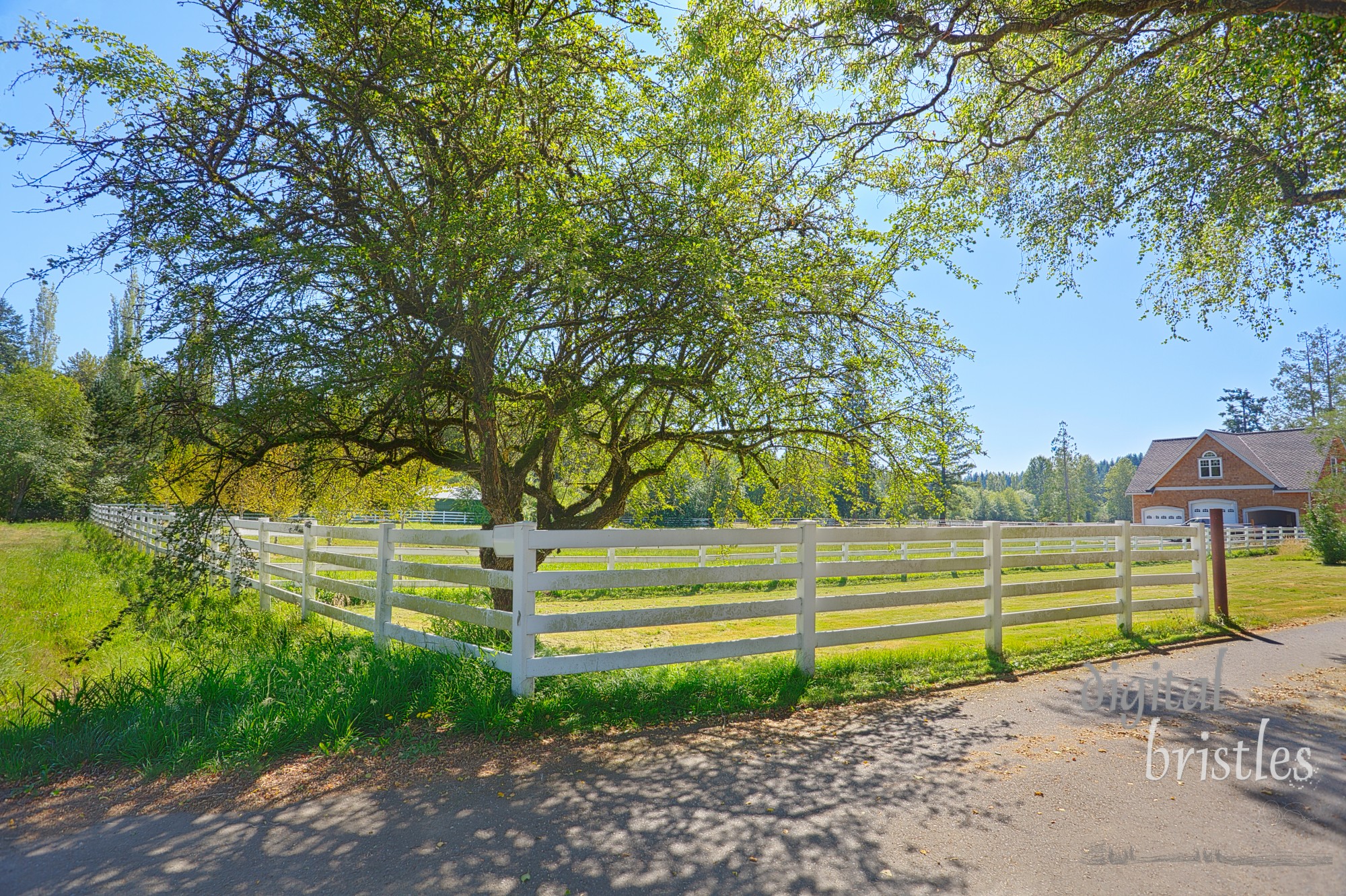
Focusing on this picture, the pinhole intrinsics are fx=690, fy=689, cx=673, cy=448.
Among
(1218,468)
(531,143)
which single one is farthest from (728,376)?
(1218,468)

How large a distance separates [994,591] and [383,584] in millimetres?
6317

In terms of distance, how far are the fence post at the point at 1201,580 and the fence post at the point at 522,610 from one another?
9377mm

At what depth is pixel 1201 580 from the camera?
948 centimetres

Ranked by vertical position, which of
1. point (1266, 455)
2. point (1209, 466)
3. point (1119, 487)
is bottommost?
point (1119, 487)

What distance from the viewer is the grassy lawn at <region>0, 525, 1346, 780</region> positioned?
4457 millimetres

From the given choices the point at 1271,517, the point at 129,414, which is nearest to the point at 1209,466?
the point at 1271,517

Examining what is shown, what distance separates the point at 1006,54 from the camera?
8266 mm

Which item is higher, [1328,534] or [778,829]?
[1328,534]

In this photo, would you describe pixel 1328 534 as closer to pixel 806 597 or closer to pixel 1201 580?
pixel 1201 580

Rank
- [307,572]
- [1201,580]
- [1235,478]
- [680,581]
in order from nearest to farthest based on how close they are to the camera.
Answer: [680,581]
[307,572]
[1201,580]
[1235,478]

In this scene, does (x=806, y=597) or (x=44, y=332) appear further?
(x=44, y=332)

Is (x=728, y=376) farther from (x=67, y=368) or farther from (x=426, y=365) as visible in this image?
(x=67, y=368)

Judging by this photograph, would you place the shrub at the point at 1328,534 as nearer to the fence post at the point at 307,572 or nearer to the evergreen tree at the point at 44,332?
the fence post at the point at 307,572

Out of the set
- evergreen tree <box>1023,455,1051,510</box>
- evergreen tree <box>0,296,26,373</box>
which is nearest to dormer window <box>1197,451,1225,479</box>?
evergreen tree <box>1023,455,1051,510</box>
